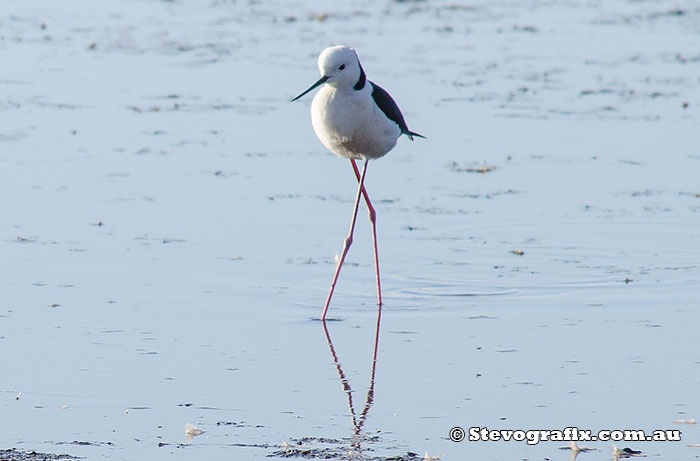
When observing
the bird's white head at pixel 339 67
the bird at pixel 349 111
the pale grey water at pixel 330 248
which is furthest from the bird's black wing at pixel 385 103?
the pale grey water at pixel 330 248

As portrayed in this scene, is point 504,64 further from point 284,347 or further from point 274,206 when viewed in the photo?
point 284,347

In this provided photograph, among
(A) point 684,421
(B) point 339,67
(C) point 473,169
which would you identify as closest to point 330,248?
(B) point 339,67

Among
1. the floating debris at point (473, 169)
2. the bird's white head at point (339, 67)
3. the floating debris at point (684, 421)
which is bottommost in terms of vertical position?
the floating debris at point (684, 421)

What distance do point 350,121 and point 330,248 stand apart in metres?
1.05

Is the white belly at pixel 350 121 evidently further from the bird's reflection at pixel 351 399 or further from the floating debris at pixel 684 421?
the floating debris at pixel 684 421

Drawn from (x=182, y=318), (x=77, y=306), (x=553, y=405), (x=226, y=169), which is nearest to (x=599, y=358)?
(x=553, y=405)

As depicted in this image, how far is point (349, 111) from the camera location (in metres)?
6.74

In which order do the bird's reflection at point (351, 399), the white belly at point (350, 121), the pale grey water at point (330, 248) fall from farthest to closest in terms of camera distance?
the white belly at point (350, 121) → the pale grey water at point (330, 248) → the bird's reflection at point (351, 399)

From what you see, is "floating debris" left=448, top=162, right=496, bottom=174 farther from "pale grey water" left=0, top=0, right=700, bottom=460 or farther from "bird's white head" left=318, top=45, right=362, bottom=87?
"bird's white head" left=318, top=45, right=362, bottom=87

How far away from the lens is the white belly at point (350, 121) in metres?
6.73

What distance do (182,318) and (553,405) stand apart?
6.23 feet

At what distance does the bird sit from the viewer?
6.60 metres

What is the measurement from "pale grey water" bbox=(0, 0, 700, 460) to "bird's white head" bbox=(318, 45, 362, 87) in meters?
1.07

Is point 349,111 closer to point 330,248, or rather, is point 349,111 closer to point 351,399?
point 330,248
